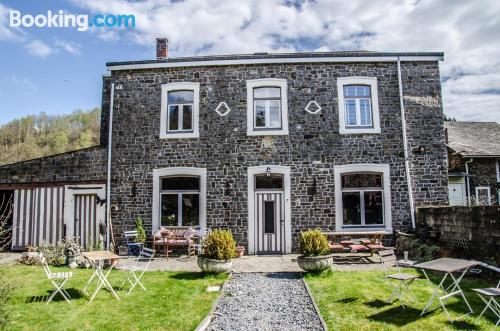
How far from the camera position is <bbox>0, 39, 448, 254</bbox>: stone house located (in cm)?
1180

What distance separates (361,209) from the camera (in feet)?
39.0

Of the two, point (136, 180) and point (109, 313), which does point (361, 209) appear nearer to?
point (136, 180)

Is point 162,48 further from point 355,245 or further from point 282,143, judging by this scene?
point 355,245

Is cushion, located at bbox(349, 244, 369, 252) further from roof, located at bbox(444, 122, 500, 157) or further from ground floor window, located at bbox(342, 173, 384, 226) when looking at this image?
roof, located at bbox(444, 122, 500, 157)

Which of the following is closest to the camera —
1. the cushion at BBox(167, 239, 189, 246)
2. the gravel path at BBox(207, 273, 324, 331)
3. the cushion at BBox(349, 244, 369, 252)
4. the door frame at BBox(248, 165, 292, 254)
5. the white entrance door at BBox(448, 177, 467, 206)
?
the gravel path at BBox(207, 273, 324, 331)

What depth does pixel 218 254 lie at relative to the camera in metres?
8.48

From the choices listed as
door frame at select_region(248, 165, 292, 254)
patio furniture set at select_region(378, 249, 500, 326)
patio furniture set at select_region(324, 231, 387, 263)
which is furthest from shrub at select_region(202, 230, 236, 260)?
patio furniture set at select_region(378, 249, 500, 326)

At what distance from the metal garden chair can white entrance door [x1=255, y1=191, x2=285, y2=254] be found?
3.79 m

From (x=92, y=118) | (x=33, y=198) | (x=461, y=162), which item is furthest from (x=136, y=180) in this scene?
(x=92, y=118)

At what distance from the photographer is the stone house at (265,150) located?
38.7ft

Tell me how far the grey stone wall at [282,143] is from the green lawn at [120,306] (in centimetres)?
399

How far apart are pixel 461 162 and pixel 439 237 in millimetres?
6816

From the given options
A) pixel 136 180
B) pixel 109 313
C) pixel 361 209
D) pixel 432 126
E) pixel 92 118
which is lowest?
pixel 109 313

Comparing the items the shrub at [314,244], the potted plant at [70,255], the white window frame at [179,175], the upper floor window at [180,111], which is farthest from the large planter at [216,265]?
the upper floor window at [180,111]
